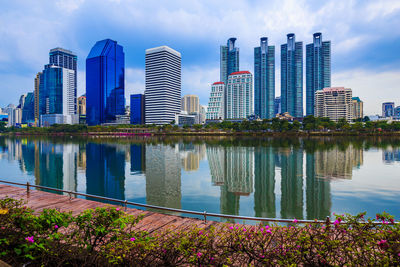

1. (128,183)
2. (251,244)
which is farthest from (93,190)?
(251,244)

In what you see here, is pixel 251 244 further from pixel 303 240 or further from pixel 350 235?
pixel 350 235

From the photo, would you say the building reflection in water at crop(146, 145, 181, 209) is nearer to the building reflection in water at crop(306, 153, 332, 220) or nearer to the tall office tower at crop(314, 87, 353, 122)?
the building reflection in water at crop(306, 153, 332, 220)

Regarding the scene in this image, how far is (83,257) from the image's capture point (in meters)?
4.90

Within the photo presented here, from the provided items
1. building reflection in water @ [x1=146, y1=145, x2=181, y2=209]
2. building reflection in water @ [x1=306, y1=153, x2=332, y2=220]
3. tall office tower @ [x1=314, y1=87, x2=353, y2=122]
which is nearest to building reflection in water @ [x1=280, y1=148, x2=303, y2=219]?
building reflection in water @ [x1=306, y1=153, x2=332, y2=220]

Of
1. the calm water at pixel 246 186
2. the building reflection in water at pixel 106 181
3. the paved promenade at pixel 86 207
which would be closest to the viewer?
the paved promenade at pixel 86 207

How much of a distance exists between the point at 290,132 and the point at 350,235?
14563 cm

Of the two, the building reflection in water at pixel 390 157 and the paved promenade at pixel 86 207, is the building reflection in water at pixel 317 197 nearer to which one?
the paved promenade at pixel 86 207

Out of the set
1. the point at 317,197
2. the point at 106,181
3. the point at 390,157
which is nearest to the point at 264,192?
the point at 317,197

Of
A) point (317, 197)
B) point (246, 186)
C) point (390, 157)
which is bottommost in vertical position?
point (246, 186)

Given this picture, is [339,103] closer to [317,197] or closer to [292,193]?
[292,193]

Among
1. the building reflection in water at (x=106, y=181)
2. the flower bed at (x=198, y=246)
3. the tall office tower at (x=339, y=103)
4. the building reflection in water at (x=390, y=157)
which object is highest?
the tall office tower at (x=339, y=103)

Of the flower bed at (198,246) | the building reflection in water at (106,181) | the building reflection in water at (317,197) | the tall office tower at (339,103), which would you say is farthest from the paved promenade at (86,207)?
the tall office tower at (339,103)

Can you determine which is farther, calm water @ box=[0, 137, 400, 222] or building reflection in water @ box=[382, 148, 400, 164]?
building reflection in water @ box=[382, 148, 400, 164]

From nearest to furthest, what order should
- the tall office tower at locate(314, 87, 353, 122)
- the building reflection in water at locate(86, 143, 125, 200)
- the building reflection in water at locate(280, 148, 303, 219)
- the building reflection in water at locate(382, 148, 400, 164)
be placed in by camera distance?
the building reflection in water at locate(280, 148, 303, 219) < the building reflection in water at locate(86, 143, 125, 200) < the building reflection in water at locate(382, 148, 400, 164) < the tall office tower at locate(314, 87, 353, 122)
